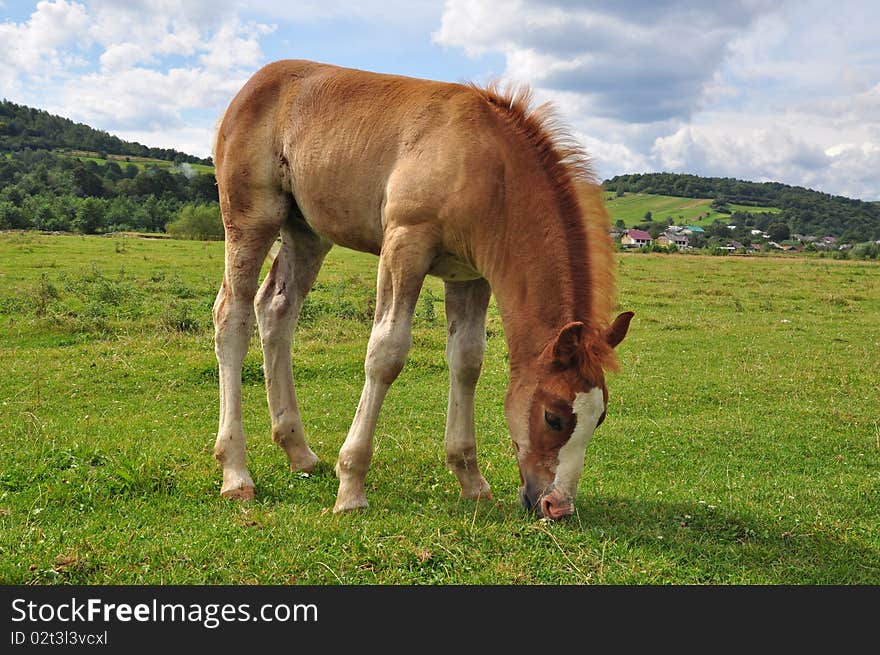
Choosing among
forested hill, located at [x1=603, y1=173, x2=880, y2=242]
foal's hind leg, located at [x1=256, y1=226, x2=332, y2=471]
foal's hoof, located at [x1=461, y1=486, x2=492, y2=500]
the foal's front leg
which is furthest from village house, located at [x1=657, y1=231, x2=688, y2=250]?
the foal's front leg

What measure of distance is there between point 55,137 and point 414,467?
14822 centimetres

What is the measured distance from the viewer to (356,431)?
5.38 meters

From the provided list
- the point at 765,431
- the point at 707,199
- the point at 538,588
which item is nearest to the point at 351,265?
the point at 765,431

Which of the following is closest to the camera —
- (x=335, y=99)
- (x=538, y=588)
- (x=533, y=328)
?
(x=538, y=588)

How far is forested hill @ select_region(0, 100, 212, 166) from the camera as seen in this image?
12475cm

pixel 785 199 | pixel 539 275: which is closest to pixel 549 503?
pixel 539 275

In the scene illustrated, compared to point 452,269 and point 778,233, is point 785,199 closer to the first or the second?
point 778,233

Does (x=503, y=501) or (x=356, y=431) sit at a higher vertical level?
(x=356, y=431)

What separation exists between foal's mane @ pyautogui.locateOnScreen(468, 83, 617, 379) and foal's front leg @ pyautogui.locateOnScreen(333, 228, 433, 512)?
1025mm

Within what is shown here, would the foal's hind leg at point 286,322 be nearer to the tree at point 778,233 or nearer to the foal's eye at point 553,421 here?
the foal's eye at point 553,421

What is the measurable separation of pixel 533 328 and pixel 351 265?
2802 cm

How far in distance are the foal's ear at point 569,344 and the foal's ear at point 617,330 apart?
23 centimetres

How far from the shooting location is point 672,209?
370 feet

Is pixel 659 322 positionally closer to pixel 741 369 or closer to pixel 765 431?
pixel 741 369
